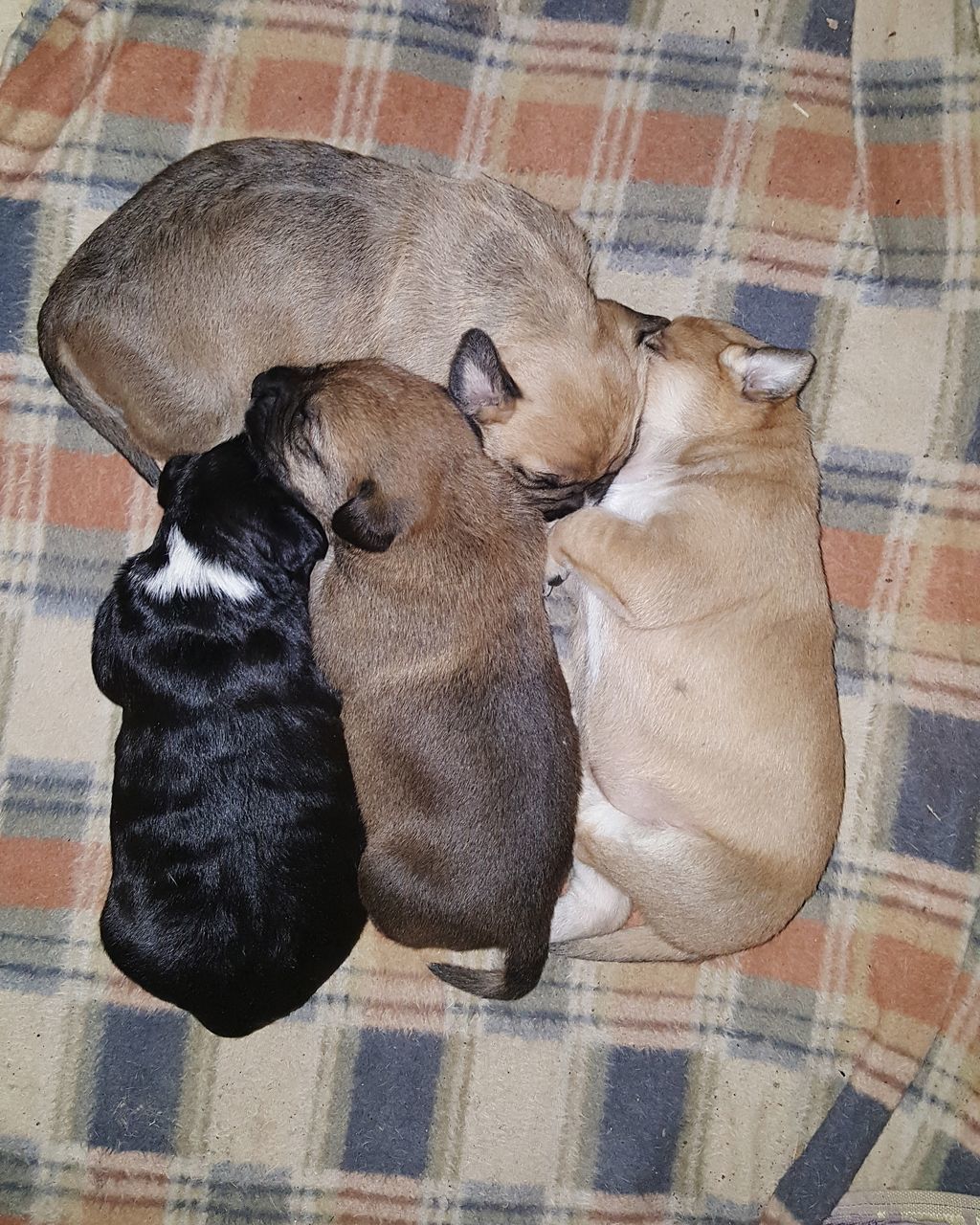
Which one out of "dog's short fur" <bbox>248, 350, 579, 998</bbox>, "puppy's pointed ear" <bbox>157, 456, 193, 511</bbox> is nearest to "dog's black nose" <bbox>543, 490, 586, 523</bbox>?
"dog's short fur" <bbox>248, 350, 579, 998</bbox>

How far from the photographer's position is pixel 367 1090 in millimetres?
4078

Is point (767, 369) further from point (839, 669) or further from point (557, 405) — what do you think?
point (839, 669)

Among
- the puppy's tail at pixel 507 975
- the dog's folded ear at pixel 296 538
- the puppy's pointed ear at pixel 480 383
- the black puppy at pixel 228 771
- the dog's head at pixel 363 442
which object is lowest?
the puppy's tail at pixel 507 975

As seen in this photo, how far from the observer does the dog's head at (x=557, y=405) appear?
3.49 meters

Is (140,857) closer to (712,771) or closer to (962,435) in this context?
(712,771)

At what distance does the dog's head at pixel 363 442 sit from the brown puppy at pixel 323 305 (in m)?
0.22

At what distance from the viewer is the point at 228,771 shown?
3449 millimetres

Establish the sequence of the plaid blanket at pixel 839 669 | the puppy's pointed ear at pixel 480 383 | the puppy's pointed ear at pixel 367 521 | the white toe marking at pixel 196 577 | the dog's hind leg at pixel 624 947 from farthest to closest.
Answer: the plaid blanket at pixel 839 669
the dog's hind leg at pixel 624 947
the white toe marking at pixel 196 577
the puppy's pointed ear at pixel 480 383
the puppy's pointed ear at pixel 367 521

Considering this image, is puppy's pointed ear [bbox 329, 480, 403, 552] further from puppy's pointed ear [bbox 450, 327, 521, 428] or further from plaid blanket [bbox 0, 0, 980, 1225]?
plaid blanket [bbox 0, 0, 980, 1225]

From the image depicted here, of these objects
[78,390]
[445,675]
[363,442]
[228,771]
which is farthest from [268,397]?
[228,771]

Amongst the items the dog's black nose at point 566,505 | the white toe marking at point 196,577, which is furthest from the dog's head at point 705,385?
the white toe marking at point 196,577

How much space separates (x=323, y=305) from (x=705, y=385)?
4.12 feet

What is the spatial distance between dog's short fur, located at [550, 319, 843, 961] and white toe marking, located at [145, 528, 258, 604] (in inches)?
39.7

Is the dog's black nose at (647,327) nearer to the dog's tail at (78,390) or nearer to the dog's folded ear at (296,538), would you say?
the dog's folded ear at (296,538)
